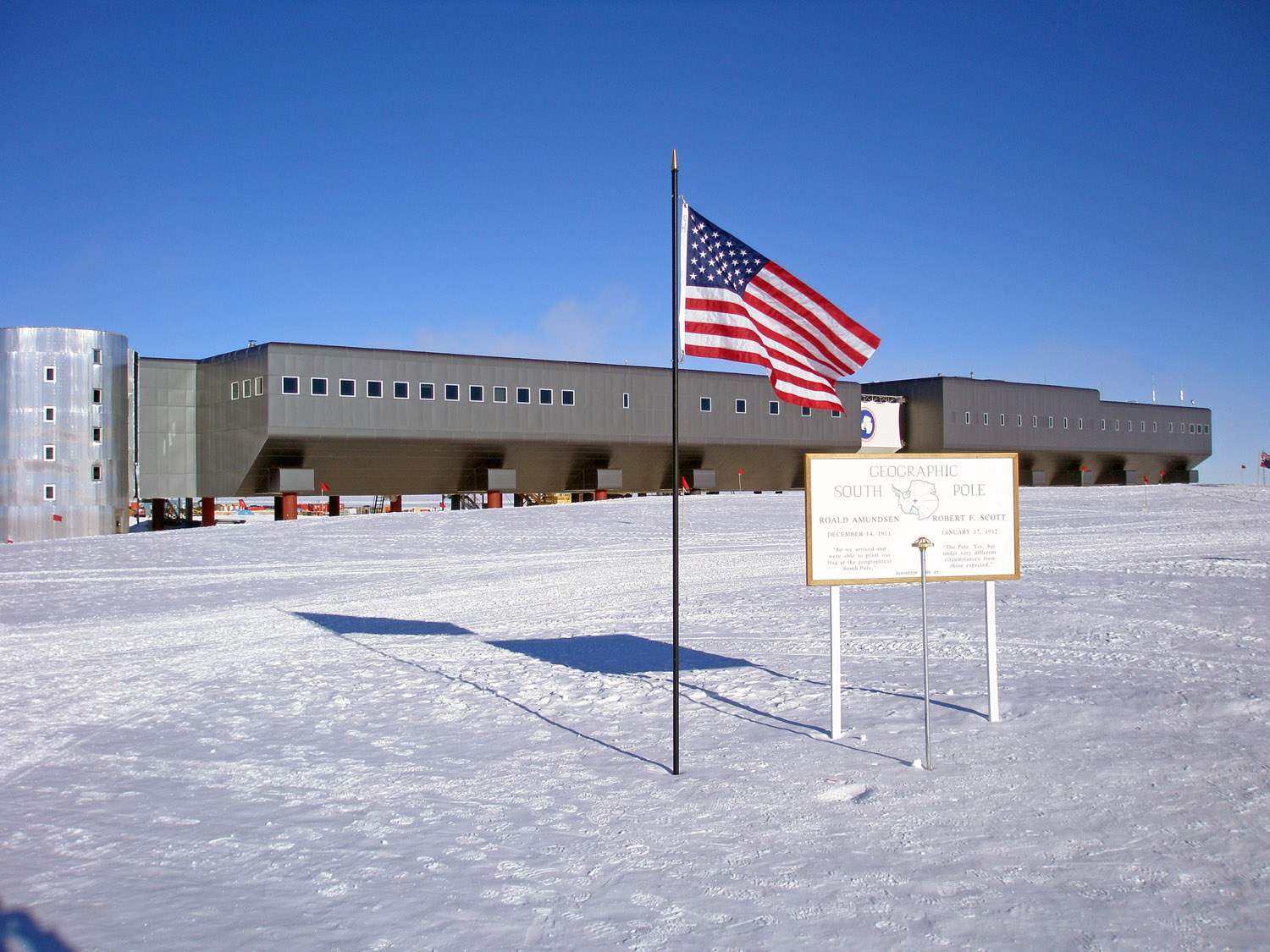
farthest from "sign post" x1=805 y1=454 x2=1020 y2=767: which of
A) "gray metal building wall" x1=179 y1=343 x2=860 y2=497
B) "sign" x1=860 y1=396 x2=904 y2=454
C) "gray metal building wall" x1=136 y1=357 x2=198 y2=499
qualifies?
"sign" x1=860 y1=396 x2=904 y2=454

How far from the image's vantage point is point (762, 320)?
850 cm

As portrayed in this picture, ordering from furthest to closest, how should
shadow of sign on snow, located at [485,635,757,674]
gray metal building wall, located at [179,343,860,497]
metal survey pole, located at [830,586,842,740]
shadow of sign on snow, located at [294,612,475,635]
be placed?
gray metal building wall, located at [179,343,860,497], shadow of sign on snow, located at [294,612,475,635], shadow of sign on snow, located at [485,635,757,674], metal survey pole, located at [830,586,842,740]

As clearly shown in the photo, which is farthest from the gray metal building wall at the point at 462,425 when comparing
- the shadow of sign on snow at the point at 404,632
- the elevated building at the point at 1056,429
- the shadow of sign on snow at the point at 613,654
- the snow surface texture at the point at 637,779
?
the shadow of sign on snow at the point at 613,654

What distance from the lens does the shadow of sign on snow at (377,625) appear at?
1469cm

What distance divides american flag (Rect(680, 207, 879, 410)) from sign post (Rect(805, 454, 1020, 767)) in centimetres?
83

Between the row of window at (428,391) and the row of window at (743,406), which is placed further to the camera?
the row of window at (743,406)

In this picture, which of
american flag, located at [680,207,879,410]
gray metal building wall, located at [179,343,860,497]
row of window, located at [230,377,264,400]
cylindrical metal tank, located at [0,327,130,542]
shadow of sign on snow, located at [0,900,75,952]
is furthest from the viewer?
gray metal building wall, located at [179,343,860,497]

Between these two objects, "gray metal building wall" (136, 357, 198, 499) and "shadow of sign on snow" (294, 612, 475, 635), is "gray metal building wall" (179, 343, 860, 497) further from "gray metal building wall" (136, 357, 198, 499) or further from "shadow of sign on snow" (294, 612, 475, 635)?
"shadow of sign on snow" (294, 612, 475, 635)

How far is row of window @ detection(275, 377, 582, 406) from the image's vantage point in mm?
36469

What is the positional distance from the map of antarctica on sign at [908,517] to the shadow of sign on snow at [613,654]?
11.3 ft

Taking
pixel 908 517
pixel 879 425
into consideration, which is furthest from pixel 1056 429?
pixel 908 517

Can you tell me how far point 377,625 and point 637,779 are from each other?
356 inches

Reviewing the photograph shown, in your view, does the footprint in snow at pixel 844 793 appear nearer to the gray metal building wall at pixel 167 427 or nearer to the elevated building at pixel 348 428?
the elevated building at pixel 348 428

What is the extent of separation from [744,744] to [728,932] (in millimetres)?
3392
